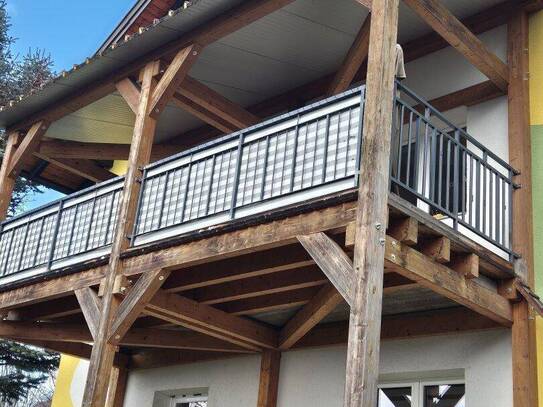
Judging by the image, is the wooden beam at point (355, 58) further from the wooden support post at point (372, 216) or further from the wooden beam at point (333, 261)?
the wooden beam at point (333, 261)

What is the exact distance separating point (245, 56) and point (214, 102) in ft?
2.42

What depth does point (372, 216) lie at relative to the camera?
659 cm

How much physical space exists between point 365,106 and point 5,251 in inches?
257

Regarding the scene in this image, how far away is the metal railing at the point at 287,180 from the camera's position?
7.41m

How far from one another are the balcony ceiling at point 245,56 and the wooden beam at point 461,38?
95 centimetres

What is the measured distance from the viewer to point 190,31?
9.48 m

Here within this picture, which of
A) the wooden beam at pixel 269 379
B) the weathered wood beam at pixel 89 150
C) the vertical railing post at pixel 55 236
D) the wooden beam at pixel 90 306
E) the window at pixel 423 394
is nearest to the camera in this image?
the window at pixel 423 394

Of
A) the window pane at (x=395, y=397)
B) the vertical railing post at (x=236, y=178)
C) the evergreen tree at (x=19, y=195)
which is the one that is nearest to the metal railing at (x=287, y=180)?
the vertical railing post at (x=236, y=178)

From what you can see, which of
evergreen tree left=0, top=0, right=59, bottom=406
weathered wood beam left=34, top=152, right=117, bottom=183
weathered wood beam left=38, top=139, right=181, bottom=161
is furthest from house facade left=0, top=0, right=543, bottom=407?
evergreen tree left=0, top=0, right=59, bottom=406

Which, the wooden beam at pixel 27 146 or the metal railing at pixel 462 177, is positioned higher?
the wooden beam at pixel 27 146

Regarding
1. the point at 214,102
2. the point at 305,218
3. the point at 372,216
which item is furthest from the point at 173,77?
the point at 372,216

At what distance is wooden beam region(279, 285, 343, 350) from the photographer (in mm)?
8680

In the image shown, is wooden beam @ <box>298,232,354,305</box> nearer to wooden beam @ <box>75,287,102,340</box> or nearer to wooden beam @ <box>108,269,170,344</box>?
wooden beam @ <box>108,269,170,344</box>

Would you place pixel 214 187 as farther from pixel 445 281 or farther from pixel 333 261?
pixel 445 281
